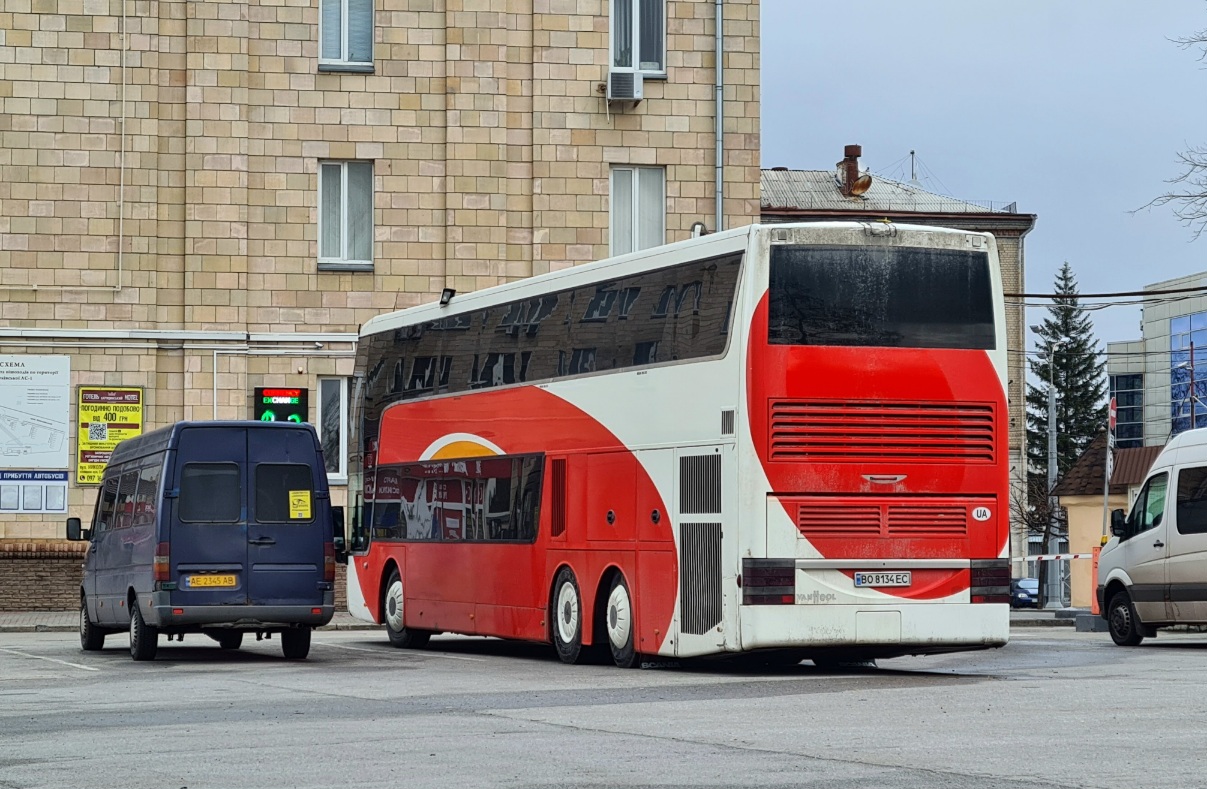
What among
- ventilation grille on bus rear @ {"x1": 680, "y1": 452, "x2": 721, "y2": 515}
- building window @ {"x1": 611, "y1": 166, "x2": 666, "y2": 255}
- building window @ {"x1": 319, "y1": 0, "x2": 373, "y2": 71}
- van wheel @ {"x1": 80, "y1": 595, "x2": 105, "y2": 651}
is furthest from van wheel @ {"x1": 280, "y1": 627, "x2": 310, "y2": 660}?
building window @ {"x1": 319, "y1": 0, "x2": 373, "y2": 71}

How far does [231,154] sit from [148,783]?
80.9 feet

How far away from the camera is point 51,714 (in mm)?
14305

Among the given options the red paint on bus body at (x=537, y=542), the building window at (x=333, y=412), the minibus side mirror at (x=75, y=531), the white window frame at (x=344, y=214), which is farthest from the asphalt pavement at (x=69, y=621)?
the white window frame at (x=344, y=214)

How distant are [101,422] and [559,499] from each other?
47.4 feet

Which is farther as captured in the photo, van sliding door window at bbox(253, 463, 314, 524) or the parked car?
the parked car

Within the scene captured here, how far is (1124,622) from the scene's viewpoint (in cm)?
2495

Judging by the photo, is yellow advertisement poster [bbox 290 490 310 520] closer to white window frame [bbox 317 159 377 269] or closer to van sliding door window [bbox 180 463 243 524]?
van sliding door window [bbox 180 463 243 524]

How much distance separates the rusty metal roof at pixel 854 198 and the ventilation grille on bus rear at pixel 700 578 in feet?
149

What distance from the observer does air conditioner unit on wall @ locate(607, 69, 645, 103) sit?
33938mm

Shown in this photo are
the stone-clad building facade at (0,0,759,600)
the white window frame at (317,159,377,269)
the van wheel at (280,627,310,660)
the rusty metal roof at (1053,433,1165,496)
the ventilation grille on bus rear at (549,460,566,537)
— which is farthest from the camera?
the rusty metal roof at (1053,433,1165,496)

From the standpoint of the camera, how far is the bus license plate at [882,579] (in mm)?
17688

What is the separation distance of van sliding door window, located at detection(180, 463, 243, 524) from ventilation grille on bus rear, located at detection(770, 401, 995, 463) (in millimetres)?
6582

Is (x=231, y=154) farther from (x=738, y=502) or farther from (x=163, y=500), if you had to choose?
(x=738, y=502)

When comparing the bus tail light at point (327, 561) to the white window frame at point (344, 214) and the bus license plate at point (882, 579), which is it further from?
the white window frame at point (344, 214)
